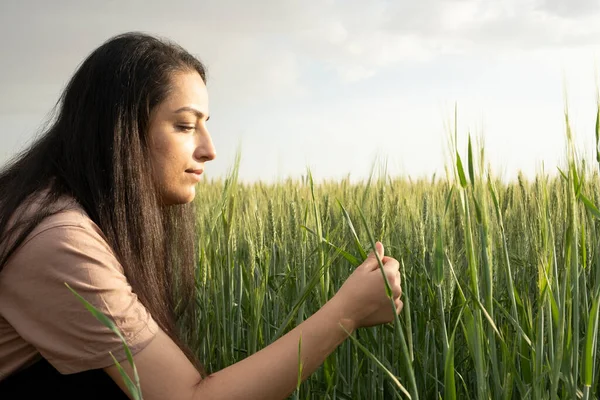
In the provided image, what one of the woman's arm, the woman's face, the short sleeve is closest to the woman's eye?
the woman's face

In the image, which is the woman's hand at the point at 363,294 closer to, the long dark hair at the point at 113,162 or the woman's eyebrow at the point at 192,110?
the long dark hair at the point at 113,162

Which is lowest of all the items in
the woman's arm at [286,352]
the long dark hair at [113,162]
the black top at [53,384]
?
the black top at [53,384]

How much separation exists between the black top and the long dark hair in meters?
0.15

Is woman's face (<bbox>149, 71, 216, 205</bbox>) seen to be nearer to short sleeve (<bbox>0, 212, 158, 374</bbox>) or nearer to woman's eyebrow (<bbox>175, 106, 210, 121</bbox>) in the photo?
woman's eyebrow (<bbox>175, 106, 210, 121</bbox>)

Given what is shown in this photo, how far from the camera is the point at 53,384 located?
1.21 meters

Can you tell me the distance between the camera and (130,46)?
53.3 inches

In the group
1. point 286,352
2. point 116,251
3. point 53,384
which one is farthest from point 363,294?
point 53,384

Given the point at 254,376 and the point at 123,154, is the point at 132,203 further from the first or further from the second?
the point at 254,376

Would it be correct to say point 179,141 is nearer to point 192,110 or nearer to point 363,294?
point 192,110

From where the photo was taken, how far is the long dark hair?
123 cm

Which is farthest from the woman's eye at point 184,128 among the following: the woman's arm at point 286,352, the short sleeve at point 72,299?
the woman's arm at point 286,352

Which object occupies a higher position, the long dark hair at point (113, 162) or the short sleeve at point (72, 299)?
the long dark hair at point (113, 162)

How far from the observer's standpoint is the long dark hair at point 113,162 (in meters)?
1.23

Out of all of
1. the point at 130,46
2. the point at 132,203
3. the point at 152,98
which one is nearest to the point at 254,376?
the point at 132,203
